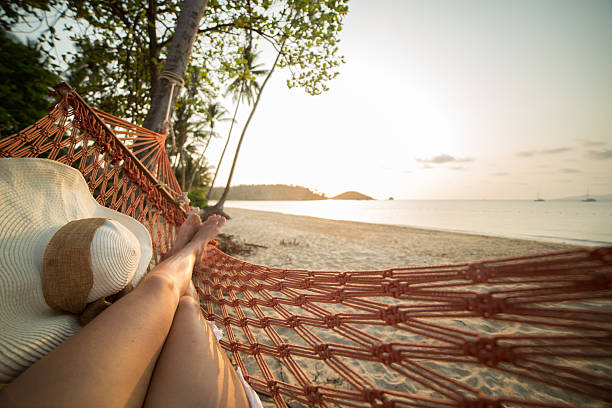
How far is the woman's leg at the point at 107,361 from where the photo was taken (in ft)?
1.18

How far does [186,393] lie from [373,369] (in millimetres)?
1038

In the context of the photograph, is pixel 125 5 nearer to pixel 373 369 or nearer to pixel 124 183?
pixel 124 183

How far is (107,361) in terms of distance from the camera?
1.40 ft

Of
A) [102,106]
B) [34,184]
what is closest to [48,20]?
[102,106]

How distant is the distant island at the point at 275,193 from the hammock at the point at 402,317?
161 feet

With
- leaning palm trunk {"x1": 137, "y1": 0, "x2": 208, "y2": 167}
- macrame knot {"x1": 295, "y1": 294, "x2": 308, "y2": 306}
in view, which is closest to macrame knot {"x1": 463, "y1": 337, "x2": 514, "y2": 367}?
macrame knot {"x1": 295, "y1": 294, "x2": 308, "y2": 306}

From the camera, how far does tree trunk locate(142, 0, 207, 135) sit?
178cm

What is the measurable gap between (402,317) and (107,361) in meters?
0.63

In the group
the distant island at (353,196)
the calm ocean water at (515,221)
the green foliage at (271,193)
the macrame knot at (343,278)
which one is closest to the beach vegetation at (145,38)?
the macrame knot at (343,278)

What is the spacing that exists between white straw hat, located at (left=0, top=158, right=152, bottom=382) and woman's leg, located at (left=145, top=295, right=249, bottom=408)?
0.21 m

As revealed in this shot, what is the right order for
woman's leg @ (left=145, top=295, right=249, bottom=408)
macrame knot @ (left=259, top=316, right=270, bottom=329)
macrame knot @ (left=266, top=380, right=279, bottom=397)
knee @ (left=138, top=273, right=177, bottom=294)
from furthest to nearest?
1. macrame knot @ (left=259, top=316, right=270, bottom=329)
2. macrame knot @ (left=266, top=380, right=279, bottom=397)
3. knee @ (left=138, top=273, right=177, bottom=294)
4. woman's leg @ (left=145, top=295, right=249, bottom=408)

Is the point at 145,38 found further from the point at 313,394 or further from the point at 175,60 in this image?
the point at 313,394

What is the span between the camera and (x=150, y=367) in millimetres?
502

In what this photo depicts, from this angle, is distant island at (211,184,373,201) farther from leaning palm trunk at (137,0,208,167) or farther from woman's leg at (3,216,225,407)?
woman's leg at (3,216,225,407)
